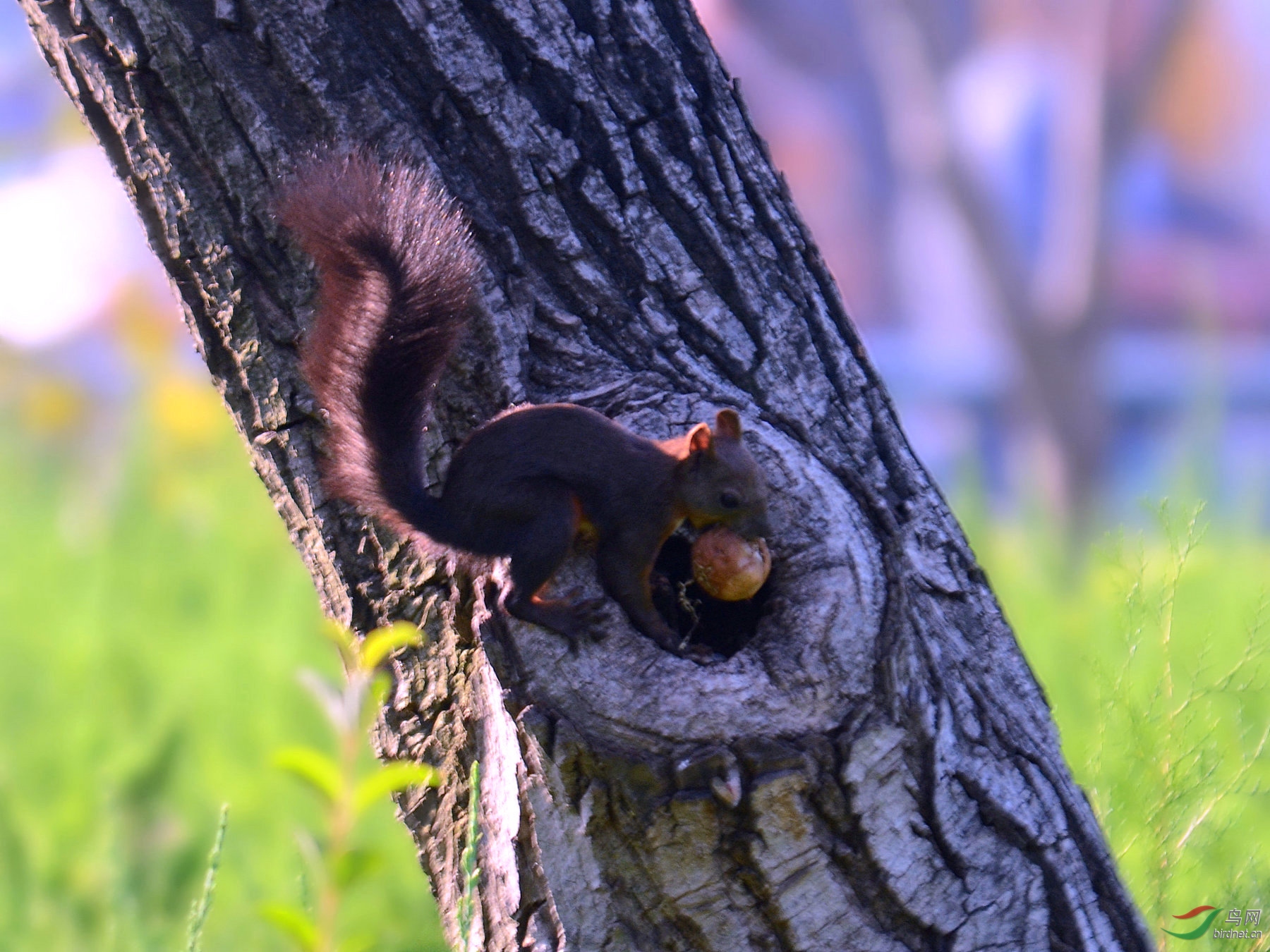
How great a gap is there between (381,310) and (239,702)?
69.9 inches

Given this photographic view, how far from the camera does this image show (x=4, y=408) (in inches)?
193

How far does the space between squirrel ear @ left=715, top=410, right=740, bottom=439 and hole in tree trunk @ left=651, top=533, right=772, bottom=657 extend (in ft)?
0.48

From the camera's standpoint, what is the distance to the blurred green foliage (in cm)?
151

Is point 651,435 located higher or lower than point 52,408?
lower

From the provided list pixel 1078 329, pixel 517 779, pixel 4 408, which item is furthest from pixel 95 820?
pixel 1078 329

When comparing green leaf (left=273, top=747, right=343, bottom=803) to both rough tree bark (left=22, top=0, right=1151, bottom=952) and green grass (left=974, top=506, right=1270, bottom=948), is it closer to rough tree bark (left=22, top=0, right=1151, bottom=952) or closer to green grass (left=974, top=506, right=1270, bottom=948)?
rough tree bark (left=22, top=0, right=1151, bottom=952)

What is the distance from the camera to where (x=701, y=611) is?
1181 mm

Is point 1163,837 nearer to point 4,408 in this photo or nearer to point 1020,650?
point 1020,650

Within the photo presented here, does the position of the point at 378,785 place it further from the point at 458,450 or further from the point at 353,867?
the point at 458,450

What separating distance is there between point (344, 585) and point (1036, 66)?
734 cm

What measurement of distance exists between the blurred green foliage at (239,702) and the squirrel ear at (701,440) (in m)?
0.49

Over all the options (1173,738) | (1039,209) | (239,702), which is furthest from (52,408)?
(1039,209)

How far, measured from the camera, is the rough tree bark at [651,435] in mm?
1001

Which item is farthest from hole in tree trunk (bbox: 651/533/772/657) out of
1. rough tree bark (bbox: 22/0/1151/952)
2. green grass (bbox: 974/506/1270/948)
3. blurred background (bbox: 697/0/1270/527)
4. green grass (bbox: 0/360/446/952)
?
blurred background (bbox: 697/0/1270/527)
